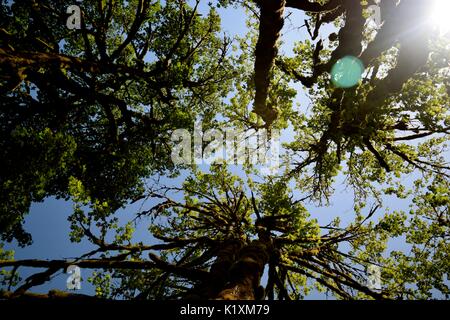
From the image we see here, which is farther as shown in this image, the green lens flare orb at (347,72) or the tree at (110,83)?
the tree at (110,83)

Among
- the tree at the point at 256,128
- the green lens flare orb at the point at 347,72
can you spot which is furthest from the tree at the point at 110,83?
the green lens flare orb at the point at 347,72

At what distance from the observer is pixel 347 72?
700 centimetres

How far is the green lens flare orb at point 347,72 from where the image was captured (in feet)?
21.6

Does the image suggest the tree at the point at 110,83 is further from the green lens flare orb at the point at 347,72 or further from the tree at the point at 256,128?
the green lens flare orb at the point at 347,72

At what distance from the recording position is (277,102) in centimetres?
995

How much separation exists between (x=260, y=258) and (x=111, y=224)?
12.4ft

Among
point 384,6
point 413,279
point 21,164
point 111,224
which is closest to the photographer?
point 21,164

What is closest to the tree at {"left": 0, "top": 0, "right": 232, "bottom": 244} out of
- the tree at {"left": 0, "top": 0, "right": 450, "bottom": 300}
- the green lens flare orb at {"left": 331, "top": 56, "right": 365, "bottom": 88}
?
the tree at {"left": 0, "top": 0, "right": 450, "bottom": 300}

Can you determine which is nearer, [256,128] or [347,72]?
[347,72]

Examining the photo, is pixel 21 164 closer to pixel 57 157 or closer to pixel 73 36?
pixel 57 157

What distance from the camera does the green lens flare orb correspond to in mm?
6582

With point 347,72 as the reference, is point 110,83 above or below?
above
